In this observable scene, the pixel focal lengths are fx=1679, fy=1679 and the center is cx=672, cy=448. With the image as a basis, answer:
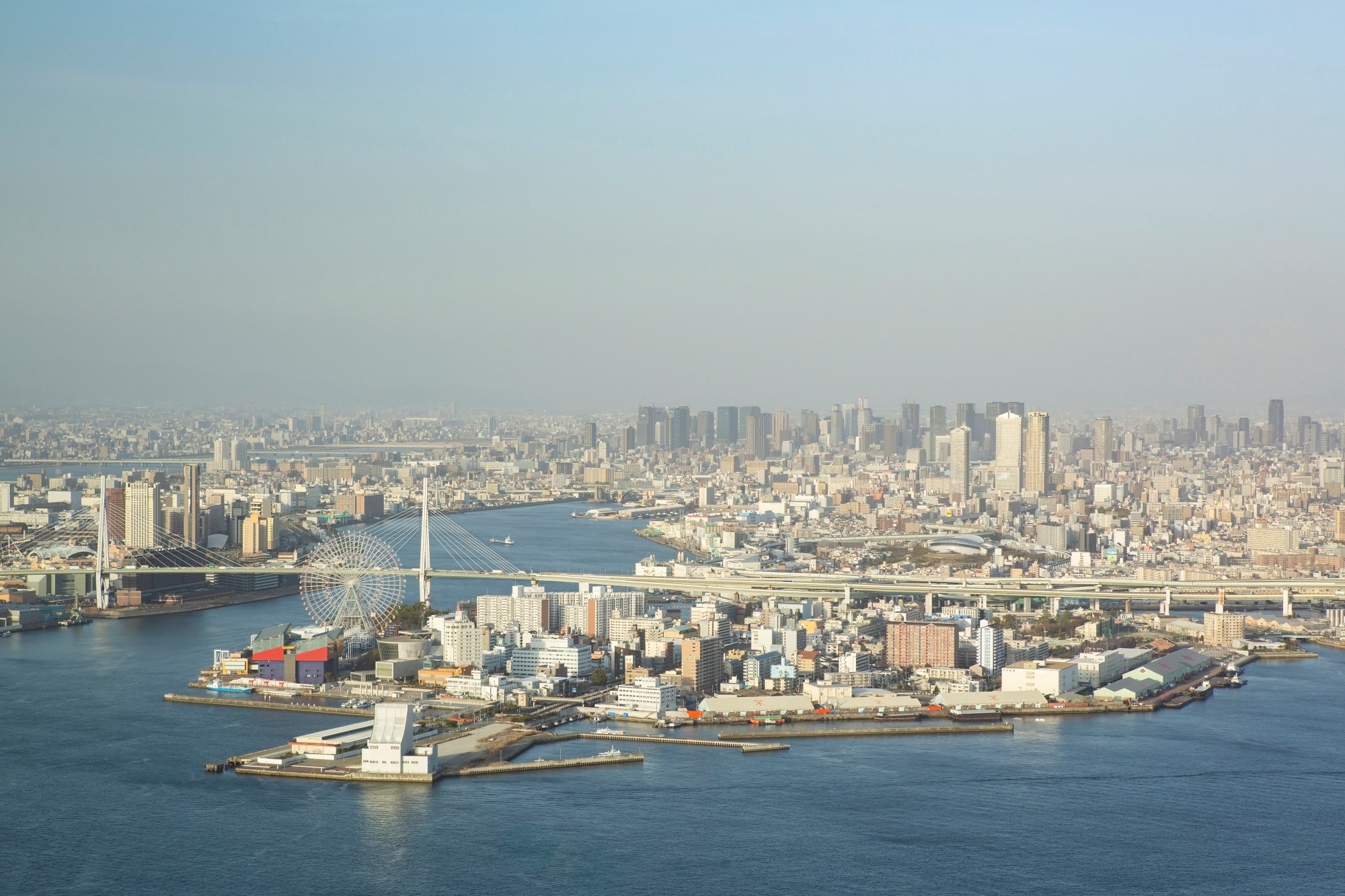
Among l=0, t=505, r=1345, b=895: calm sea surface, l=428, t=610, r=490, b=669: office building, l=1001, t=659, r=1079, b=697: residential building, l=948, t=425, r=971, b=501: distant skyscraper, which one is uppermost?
l=948, t=425, r=971, b=501: distant skyscraper

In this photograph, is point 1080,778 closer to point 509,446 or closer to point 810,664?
point 810,664

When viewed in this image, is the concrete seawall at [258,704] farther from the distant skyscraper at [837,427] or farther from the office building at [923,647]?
the distant skyscraper at [837,427]

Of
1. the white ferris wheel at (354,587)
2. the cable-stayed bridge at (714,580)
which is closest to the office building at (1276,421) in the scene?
the cable-stayed bridge at (714,580)

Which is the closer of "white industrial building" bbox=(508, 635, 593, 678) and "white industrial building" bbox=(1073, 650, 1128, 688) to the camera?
"white industrial building" bbox=(508, 635, 593, 678)

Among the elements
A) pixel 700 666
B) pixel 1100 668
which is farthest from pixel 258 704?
pixel 1100 668

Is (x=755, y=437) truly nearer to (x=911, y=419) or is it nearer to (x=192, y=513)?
(x=911, y=419)

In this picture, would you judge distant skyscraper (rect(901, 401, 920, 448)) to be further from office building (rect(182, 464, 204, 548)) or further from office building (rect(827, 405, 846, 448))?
office building (rect(182, 464, 204, 548))

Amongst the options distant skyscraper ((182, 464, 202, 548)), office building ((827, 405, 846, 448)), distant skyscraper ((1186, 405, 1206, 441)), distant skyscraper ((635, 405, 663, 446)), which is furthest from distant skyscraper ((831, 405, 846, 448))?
distant skyscraper ((182, 464, 202, 548))
